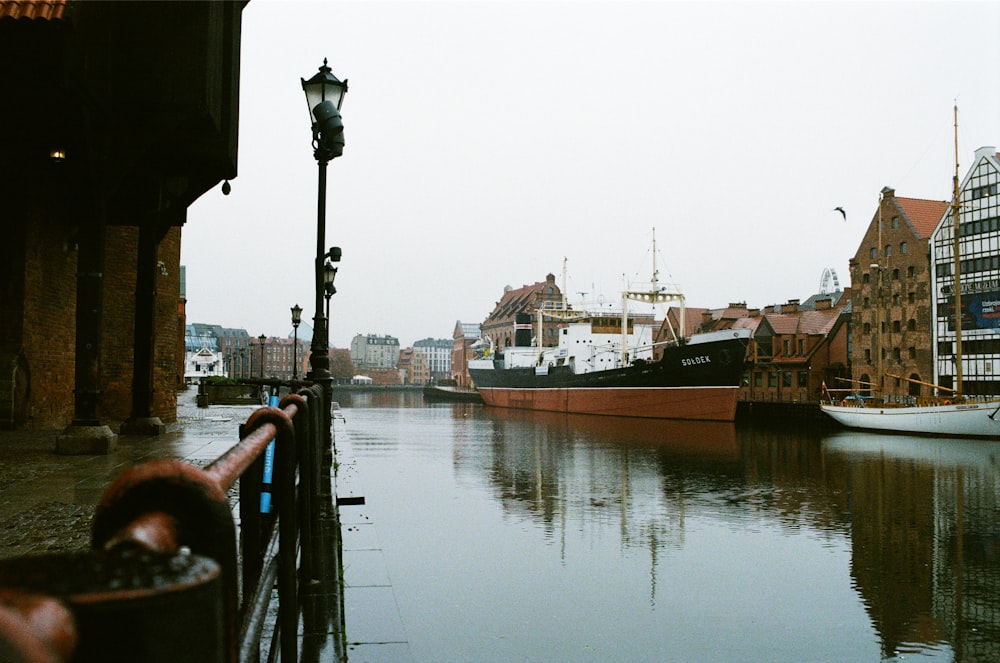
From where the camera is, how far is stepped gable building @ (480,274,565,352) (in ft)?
369

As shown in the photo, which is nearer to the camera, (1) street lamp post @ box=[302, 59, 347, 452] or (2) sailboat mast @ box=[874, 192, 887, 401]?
(1) street lamp post @ box=[302, 59, 347, 452]

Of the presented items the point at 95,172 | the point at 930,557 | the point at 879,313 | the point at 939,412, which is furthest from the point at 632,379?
the point at 95,172

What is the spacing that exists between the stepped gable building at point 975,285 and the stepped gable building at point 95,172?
45.9m

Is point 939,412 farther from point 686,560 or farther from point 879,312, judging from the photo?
point 686,560

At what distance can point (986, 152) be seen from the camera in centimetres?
4828

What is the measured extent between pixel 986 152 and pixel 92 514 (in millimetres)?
53302

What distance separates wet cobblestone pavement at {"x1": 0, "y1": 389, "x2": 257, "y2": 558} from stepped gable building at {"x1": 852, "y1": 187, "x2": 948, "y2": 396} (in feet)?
155

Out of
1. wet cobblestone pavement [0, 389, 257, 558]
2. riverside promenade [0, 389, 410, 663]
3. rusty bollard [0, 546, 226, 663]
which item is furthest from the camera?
wet cobblestone pavement [0, 389, 257, 558]

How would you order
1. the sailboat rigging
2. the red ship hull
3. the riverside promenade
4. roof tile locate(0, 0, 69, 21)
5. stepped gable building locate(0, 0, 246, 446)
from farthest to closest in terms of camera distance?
the red ship hull
the sailboat rigging
stepped gable building locate(0, 0, 246, 446)
roof tile locate(0, 0, 69, 21)
the riverside promenade

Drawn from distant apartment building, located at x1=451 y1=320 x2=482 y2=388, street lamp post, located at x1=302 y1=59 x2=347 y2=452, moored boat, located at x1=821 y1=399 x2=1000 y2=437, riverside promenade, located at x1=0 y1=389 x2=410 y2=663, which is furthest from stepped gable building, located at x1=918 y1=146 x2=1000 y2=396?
distant apartment building, located at x1=451 y1=320 x2=482 y2=388

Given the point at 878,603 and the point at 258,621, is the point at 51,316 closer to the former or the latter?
the point at 878,603

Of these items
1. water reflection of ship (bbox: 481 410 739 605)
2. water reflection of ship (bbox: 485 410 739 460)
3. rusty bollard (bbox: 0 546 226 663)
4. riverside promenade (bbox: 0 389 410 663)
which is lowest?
water reflection of ship (bbox: 485 410 739 460)

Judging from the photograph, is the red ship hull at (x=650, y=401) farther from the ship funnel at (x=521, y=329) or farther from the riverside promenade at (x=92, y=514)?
the riverside promenade at (x=92, y=514)

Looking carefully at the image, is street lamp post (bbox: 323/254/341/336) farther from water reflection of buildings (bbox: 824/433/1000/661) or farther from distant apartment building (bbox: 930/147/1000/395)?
distant apartment building (bbox: 930/147/1000/395)
